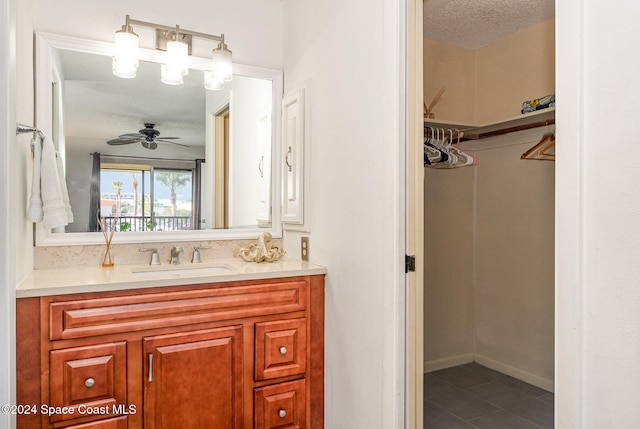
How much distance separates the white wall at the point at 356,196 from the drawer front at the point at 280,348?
0.14m

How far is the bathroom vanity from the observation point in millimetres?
1606

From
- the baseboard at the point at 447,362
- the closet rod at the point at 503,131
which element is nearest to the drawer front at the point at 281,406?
the baseboard at the point at 447,362

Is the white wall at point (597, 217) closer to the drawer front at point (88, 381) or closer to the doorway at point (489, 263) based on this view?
the drawer front at point (88, 381)

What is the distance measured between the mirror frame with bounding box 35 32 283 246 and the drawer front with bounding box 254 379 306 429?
0.92 meters

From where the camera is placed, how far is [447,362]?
324 centimetres

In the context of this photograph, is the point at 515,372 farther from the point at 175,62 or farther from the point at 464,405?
the point at 175,62

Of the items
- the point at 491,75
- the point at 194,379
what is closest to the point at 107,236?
the point at 194,379

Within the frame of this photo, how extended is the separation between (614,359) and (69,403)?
1824 millimetres

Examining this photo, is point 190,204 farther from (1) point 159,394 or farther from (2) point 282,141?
(1) point 159,394

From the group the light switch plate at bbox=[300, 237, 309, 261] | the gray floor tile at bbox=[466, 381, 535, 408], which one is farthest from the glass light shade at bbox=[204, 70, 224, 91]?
the gray floor tile at bbox=[466, 381, 535, 408]

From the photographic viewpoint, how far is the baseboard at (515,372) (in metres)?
2.83

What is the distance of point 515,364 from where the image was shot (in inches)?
120

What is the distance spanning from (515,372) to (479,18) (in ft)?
8.16

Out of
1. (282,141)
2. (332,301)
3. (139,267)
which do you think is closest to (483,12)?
(282,141)
